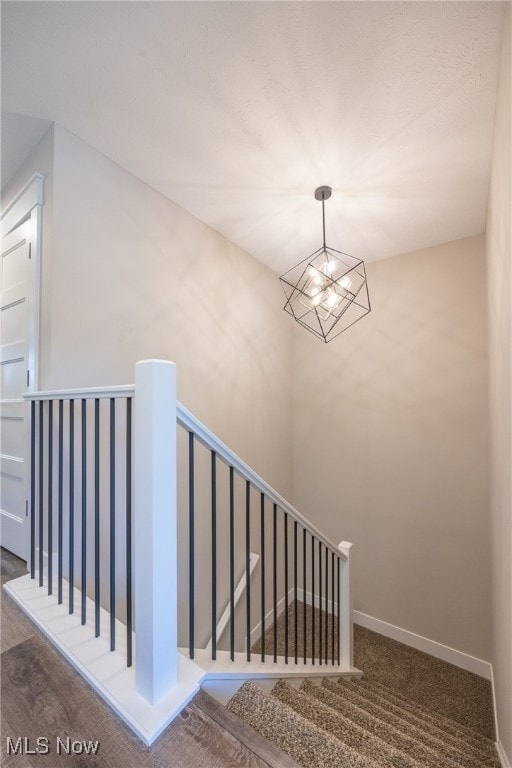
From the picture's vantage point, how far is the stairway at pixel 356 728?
958 mm

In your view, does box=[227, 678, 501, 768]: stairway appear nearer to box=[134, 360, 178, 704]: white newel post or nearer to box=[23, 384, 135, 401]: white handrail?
box=[134, 360, 178, 704]: white newel post

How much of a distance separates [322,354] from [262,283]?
1056mm

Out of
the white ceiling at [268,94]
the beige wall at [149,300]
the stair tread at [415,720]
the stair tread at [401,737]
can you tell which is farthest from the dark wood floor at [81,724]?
the white ceiling at [268,94]

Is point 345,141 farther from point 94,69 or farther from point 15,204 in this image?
point 15,204

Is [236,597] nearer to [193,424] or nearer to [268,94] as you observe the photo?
[193,424]

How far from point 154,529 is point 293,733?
0.80 metres

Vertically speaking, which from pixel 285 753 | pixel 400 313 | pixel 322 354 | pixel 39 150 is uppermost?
pixel 39 150

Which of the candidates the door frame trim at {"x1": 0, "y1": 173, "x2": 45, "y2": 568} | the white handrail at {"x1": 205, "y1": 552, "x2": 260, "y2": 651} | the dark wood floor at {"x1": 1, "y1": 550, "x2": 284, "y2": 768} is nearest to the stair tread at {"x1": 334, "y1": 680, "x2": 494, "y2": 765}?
the white handrail at {"x1": 205, "y1": 552, "x2": 260, "y2": 651}

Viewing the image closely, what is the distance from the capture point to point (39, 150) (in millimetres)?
1805

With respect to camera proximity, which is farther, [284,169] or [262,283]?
[262,283]

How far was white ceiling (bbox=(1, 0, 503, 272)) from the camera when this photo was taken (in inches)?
48.6

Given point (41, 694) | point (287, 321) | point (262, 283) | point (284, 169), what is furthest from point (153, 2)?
point (287, 321)

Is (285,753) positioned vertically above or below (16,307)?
below

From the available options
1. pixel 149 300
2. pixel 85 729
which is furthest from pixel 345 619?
pixel 149 300
